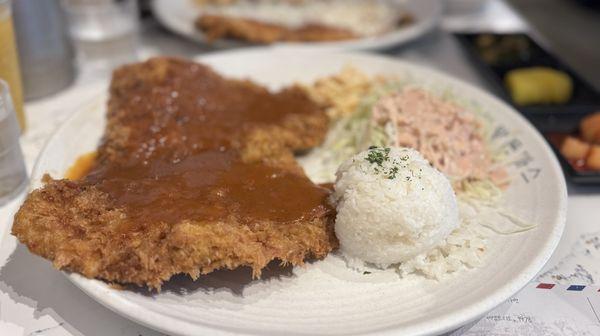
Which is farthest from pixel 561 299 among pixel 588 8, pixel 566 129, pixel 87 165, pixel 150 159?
pixel 588 8

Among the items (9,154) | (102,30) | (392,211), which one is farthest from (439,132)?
(102,30)

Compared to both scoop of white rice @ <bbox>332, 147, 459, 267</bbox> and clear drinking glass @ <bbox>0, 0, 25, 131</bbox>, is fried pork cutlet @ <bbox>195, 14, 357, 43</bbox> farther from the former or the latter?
scoop of white rice @ <bbox>332, 147, 459, 267</bbox>

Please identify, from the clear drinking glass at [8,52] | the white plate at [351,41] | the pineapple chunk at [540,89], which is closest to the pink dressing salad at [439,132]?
the pineapple chunk at [540,89]

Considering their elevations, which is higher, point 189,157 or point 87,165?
point 189,157

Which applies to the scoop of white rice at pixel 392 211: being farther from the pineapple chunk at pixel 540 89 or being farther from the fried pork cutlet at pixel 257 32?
the fried pork cutlet at pixel 257 32

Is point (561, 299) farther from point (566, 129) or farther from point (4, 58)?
point (4, 58)

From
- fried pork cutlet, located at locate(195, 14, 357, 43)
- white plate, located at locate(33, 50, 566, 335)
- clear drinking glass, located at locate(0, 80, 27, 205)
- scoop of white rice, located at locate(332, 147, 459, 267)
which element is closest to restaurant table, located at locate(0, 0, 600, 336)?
clear drinking glass, located at locate(0, 80, 27, 205)
